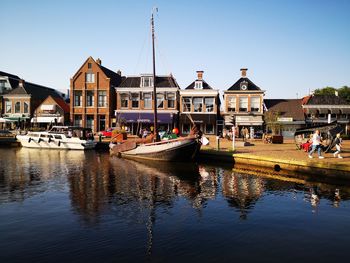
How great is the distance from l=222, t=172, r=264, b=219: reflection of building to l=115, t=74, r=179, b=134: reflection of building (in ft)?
89.9

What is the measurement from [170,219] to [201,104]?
37019mm

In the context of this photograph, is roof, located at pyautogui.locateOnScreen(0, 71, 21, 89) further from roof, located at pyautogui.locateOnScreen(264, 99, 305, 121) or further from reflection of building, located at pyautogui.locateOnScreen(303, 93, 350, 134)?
reflection of building, located at pyautogui.locateOnScreen(303, 93, 350, 134)

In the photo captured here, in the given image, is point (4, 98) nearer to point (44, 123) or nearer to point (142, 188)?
point (44, 123)

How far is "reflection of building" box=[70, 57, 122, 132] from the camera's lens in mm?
48250

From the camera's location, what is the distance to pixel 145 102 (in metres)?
47.9

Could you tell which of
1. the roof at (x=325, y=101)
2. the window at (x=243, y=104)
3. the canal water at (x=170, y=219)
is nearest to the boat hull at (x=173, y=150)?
the canal water at (x=170, y=219)

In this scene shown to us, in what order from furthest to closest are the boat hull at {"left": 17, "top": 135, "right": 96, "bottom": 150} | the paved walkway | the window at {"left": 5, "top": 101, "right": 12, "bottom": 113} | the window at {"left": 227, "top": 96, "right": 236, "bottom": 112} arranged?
the window at {"left": 5, "top": 101, "right": 12, "bottom": 113} → the window at {"left": 227, "top": 96, "right": 236, "bottom": 112} → the boat hull at {"left": 17, "top": 135, "right": 96, "bottom": 150} → the paved walkway

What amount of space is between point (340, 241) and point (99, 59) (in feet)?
157

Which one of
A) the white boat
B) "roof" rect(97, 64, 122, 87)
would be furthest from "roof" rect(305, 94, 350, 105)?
the white boat

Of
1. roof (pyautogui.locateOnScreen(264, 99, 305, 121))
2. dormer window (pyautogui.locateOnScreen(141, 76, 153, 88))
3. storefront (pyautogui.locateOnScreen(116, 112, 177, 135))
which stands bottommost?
storefront (pyautogui.locateOnScreen(116, 112, 177, 135))

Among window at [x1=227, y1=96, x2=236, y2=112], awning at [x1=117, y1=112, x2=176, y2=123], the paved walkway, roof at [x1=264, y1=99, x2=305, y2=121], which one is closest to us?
the paved walkway

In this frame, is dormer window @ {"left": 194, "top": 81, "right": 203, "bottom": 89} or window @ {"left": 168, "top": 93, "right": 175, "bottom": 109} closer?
dormer window @ {"left": 194, "top": 81, "right": 203, "bottom": 89}

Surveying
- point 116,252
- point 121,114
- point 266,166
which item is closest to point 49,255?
point 116,252

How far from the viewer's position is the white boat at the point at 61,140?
117ft
